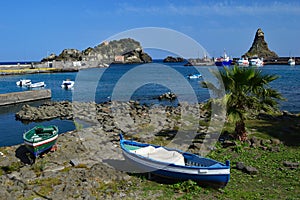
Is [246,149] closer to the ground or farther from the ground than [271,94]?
closer to the ground

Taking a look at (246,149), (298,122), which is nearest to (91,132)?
(246,149)

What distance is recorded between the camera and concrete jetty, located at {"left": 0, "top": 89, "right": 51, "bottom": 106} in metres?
42.1

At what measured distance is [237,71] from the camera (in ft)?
54.7

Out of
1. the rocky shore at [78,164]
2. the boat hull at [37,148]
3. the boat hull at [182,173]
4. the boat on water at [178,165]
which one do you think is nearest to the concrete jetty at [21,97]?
the rocky shore at [78,164]

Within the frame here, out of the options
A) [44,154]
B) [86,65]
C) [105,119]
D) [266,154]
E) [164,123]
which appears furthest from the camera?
[86,65]

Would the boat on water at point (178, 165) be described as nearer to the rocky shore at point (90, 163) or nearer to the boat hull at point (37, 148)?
the rocky shore at point (90, 163)

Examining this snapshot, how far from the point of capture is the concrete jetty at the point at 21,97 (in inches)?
1657

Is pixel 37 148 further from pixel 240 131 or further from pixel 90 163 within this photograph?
pixel 240 131

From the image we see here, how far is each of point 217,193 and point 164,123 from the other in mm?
12233

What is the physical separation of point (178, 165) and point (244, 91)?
7.18m

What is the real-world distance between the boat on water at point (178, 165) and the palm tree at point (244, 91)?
4794 mm

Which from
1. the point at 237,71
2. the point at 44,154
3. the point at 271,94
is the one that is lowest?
the point at 44,154

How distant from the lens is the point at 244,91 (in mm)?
16906

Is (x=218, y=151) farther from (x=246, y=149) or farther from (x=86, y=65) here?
(x=86, y=65)
